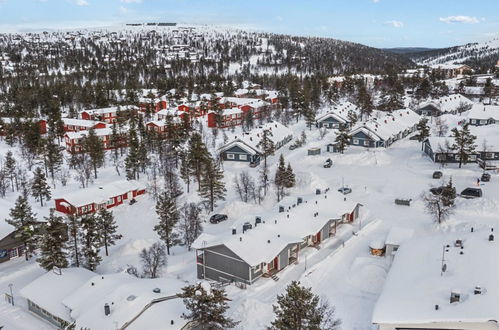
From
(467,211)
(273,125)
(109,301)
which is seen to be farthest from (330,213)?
(273,125)

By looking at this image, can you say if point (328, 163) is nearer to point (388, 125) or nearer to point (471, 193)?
point (388, 125)

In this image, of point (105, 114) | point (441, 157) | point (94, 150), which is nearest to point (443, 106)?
point (441, 157)

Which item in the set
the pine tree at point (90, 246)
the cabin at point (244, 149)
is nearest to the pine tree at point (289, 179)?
the cabin at point (244, 149)

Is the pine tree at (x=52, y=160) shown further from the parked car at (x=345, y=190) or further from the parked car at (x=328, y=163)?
the parked car at (x=345, y=190)

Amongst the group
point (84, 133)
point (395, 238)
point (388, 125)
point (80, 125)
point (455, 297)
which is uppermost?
point (388, 125)

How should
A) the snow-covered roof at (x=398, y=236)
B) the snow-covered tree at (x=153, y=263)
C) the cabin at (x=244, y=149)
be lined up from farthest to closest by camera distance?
the cabin at (x=244, y=149)
the snow-covered roof at (x=398, y=236)
the snow-covered tree at (x=153, y=263)

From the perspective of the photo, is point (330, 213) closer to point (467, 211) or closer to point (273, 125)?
point (467, 211)
